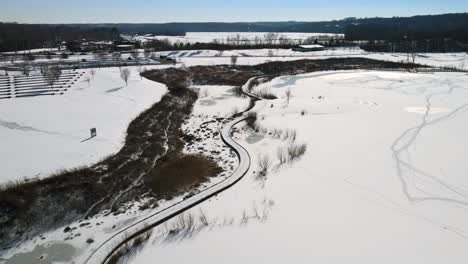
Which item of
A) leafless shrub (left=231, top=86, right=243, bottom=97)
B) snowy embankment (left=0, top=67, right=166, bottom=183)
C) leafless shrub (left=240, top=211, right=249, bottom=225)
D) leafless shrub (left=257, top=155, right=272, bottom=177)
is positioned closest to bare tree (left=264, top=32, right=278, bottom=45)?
leafless shrub (left=231, top=86, right=243, bottom=97)

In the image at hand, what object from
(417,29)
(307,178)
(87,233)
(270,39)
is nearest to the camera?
(87,233)

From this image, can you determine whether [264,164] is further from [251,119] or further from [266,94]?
[266,94]

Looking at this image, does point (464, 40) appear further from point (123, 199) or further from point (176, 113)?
point (123, 199)

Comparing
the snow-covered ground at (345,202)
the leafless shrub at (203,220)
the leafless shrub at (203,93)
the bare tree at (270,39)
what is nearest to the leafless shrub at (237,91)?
the leafless shrub at (203,93)

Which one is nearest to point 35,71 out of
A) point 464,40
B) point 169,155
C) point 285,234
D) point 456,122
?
point 169,155

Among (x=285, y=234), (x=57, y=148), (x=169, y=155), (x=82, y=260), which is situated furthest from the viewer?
(x=169, y=155)

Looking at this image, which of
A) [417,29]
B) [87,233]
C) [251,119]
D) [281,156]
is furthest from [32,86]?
[417,29]

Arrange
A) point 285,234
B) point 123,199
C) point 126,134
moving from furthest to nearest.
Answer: point 126,134 < point 123,199 < point 285,234

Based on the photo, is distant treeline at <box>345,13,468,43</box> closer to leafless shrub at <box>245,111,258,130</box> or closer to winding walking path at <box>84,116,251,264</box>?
leafless shrub at <box>245,111,258,130</box>

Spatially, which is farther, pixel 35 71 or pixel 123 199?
pixel 35 71
